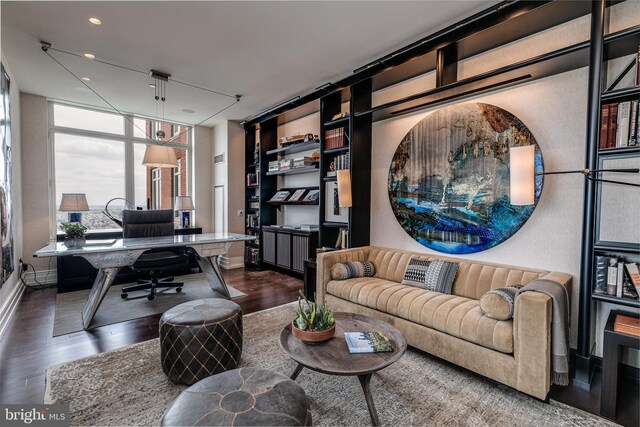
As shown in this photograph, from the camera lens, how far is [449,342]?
2.19m

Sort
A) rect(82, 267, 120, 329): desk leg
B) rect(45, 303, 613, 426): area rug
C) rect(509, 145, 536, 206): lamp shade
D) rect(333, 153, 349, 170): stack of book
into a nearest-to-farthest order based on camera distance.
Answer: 1. rect(45, 303, 613, 426): area rug
2. rect(509, 145, 536, 206): lamp shade
3. rect(82, 267, 120, 329): desk leg
4. rect(333, 153, 349, 170): stack of book

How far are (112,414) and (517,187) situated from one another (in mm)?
3059

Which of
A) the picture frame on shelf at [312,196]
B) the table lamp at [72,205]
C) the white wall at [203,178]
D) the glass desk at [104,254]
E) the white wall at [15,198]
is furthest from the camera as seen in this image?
the white wall at [203,178]

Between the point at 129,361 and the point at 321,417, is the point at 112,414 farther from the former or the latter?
the point at 321,417

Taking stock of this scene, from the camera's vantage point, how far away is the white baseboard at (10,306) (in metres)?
2.86

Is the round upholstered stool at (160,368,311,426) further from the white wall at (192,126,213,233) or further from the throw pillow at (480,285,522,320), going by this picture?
the white wall at (192,126,213,233)

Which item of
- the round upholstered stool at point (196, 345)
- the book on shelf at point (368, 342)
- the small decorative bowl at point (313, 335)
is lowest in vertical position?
the round upholstered stool at point (196, 345)

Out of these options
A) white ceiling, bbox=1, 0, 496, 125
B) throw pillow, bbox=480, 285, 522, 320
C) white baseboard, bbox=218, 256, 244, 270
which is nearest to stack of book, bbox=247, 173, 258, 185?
white baseboard, bbox=218, 256, 244, 270

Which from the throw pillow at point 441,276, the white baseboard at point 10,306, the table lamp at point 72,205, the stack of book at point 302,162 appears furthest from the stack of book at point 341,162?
the white baseboard at point 10,306

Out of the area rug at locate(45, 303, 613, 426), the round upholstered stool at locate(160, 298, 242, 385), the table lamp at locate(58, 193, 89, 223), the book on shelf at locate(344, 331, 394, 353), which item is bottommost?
the area rug at locate(45, 303, 613, 426)

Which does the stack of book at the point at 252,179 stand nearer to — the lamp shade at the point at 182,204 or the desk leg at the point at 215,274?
the lamp shade at the point at 182,204

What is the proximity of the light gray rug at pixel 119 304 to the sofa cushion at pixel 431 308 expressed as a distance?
185 cm

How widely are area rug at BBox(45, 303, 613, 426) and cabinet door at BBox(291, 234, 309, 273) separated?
2185mm

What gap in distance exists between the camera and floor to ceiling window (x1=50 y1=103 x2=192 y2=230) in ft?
15.7
